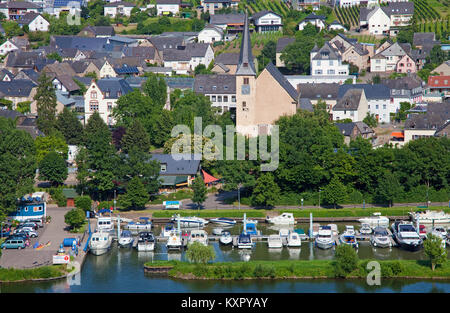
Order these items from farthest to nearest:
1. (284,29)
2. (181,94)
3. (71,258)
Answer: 1. (284,29)
2. (181,94)
3. (71,258)

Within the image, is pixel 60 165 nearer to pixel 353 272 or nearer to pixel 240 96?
→ pixel 240 96

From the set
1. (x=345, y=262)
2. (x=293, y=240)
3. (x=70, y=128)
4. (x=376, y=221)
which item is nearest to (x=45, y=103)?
(x=70, y=128)

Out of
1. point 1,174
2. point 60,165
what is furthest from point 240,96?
point 1,174

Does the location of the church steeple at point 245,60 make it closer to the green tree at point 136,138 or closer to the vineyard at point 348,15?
the green tree at point 136,138

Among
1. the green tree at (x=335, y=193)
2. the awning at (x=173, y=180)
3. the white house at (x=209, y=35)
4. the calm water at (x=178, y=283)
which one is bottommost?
the calm water at (x=178, y=283)

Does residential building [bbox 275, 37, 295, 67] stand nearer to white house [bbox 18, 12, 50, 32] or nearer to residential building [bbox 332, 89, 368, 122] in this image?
residential building [bbox 332, 89, 368, 122]

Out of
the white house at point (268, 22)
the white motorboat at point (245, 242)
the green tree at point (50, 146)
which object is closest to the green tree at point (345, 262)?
the white motorboat at point (245, 242)
